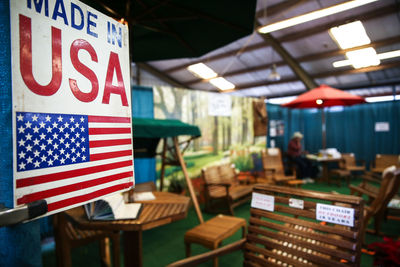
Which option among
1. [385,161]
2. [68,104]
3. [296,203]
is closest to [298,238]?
[296,203]

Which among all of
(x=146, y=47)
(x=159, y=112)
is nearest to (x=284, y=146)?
(x=159, y=112)

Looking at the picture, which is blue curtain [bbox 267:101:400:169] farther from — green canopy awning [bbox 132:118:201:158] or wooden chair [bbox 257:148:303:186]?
green canopy awning [bbox 132:118:201:158]

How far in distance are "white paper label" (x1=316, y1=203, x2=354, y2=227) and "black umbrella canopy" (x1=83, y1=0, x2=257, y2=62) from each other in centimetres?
180

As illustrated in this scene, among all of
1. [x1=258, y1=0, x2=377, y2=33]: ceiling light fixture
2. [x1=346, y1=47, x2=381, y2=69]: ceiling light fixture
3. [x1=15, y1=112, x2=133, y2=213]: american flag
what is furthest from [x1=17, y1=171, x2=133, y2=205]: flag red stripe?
[x1=346, y1=47, x2=381, y2=69]: ceiling light fixture

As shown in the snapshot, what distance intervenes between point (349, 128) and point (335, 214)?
29.0 feet

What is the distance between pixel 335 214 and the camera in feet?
4.99

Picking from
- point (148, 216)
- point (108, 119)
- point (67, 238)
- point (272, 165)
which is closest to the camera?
point (108, 119)

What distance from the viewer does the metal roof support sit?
806cm

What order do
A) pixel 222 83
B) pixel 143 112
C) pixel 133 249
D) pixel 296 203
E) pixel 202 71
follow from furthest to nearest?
pixel 222 83 → pixel 202 71 → pixel 143 112 → pixel 133 249 → pixel 296 203

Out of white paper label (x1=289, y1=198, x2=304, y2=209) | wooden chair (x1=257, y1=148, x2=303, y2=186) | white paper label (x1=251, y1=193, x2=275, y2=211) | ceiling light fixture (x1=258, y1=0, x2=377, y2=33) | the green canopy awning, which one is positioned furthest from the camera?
wooden chair (x1=257, y1=148, x2=303, y2=186)

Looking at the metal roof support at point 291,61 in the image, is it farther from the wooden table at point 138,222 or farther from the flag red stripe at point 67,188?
the flag red stripe at point 67,188

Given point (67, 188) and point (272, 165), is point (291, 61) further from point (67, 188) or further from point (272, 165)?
point (67, 188)

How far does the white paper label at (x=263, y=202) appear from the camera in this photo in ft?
6.01

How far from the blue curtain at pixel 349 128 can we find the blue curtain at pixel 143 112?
504cm
